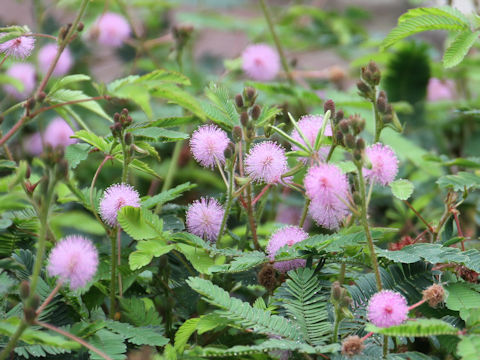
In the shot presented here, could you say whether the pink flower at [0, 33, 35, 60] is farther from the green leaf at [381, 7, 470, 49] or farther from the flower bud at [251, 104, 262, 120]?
the green leaf at [381, 7, 470, 49]

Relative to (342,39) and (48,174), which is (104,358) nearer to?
(48,174)

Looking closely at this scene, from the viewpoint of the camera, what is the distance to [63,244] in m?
0.76

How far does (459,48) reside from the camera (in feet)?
3.45

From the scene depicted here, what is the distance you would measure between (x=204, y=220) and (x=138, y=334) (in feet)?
0.71

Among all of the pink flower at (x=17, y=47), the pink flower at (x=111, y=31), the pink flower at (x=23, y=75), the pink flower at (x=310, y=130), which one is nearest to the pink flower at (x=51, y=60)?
the pink flower at (x=23, y=75)

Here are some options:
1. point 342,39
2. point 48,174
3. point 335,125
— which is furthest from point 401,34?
point 342,39

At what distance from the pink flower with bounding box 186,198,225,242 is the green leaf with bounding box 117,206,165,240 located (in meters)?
0.08

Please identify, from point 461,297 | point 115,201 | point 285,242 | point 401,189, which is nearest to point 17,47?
point 115,201

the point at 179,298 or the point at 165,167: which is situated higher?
the point at 165,167

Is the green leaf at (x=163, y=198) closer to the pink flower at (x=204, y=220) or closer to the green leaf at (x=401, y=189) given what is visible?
the pink flower at (x=204, y=220)

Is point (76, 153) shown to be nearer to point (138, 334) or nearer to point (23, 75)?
point (138, 334)

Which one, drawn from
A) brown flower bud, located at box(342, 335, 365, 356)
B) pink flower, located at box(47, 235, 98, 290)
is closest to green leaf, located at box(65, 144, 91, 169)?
pink flower, located at box(47, 235, 98, 290)

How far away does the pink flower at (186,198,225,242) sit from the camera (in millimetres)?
978

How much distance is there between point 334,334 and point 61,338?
0.35 m
